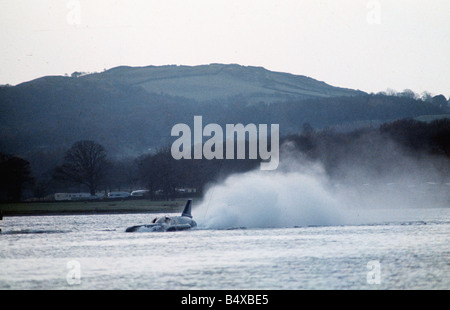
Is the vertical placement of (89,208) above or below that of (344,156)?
below

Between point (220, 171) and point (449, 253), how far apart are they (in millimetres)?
121278

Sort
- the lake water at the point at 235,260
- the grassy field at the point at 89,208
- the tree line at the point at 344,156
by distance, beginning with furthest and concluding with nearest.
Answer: the tree line at the point at 344,156 < the grassy field at the point at 89,208 < the lake water at the point at 235,260

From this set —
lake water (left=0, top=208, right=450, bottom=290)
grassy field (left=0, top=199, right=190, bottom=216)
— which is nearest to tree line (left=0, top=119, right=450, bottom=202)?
grassy field (left=0, top=199, right=190, bottom=216)

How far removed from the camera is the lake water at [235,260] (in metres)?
44.5

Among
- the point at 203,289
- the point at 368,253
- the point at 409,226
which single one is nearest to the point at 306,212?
the point at 409,226

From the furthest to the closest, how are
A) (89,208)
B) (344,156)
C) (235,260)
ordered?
1. (344,156)
2. (89,208)
3. (235,260)

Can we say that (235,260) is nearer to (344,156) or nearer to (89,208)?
(89,208)

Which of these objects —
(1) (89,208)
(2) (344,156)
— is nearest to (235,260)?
(1) (89,208)

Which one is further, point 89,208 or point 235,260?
point 89,208

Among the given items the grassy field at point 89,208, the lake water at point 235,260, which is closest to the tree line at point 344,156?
the grassy field at point 89,208

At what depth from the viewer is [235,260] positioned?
177 ft

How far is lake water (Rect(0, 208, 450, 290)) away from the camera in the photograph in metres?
44.5

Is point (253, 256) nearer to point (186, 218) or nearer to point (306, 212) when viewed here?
point (186, 218)

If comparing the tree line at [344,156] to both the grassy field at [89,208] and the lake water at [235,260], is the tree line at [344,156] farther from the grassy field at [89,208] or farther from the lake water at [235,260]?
the lake water at [235,260]
